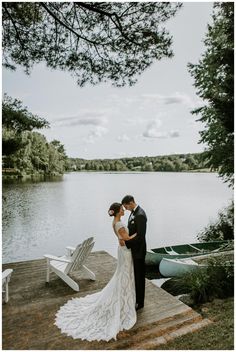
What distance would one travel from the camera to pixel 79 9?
4926 mm

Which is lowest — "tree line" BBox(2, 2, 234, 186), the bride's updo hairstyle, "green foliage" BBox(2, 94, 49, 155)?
the bride's updo hairstyle

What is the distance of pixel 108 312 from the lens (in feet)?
13.0

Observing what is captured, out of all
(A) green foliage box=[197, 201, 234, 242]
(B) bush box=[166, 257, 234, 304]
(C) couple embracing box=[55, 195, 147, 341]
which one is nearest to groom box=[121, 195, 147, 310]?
(C) couple embracing box=[55, 195, 147, 341]

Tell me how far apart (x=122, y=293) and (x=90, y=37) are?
152 inches

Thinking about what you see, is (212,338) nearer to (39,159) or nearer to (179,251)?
(179,251)

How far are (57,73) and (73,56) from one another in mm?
432

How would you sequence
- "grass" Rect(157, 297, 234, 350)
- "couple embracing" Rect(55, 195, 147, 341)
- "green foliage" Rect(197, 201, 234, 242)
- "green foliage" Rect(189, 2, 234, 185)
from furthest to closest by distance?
"green foliage" Rect(197, 201, 234, 242) < "green foliage" Rect(189, 2, 234, 185) < "couple embracing" Rect(55, 195, 147, 341) < "grass" Rect(157, 297, 234, 350)

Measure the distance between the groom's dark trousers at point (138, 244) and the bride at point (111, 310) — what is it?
7 centimetres

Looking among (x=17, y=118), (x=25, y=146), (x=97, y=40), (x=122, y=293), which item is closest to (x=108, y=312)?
(x=122, y=293)

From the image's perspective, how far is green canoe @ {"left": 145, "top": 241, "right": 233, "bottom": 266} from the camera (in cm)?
818

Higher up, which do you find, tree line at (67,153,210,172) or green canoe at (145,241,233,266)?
tree line at (67,153,210,172)

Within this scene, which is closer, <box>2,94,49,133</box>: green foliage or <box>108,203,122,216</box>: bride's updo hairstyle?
<box>108,203,122,216</box>: bride's updo hairstyle

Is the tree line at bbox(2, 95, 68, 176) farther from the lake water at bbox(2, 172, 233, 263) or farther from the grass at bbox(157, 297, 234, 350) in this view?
the grass at bbox(157, 297, 234, 350)

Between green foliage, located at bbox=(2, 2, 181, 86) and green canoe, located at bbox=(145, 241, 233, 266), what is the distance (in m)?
4.71
